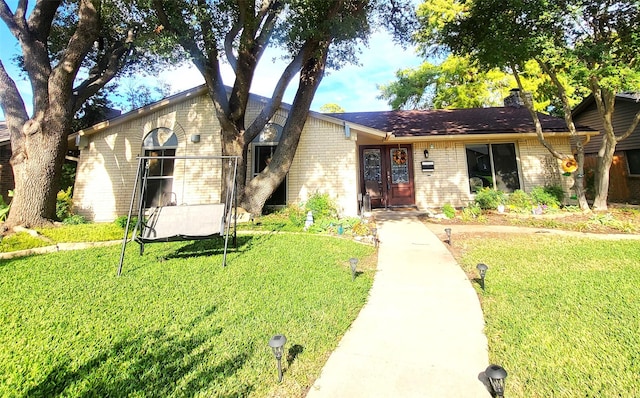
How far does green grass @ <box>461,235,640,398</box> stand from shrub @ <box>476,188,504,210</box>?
12.0 feet

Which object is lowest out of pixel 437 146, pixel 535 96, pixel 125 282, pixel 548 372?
pixel 548 372

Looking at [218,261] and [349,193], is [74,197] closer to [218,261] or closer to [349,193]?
[218,261]

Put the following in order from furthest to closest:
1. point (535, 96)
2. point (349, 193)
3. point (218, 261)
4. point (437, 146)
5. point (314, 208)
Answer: point (535, 96) → point (437, 146) → point (349, 193) → point (314, 208) → point (218, 261)

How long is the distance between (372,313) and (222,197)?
6960 mm

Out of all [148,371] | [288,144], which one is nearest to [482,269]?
[148,371]

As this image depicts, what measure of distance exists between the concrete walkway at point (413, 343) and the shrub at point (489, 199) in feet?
17.9

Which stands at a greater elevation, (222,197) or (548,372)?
(222,197)

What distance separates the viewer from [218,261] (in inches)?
196

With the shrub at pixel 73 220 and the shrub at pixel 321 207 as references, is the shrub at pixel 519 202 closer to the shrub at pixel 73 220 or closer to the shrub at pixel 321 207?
the shrub at pixel 321 207

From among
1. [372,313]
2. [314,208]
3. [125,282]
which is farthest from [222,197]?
[372,313]

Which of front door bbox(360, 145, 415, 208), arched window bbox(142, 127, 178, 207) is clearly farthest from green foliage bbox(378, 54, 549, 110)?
arched window bbox(142, 127, 178, 207)

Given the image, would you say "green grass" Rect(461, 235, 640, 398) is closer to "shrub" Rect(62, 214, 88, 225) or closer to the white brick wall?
the white brick wall

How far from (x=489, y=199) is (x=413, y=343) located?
793cm

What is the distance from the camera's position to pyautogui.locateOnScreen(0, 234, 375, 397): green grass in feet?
6.95
